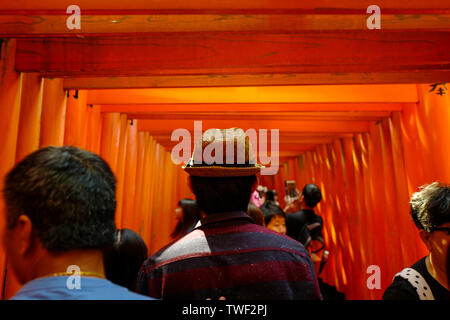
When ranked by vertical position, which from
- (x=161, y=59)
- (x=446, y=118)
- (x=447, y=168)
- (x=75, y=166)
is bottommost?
(x=75, y=166)

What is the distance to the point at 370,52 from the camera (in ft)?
9.32

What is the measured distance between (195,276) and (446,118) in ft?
11.2

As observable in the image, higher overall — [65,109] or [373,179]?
[65,109]

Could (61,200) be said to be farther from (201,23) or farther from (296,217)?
(296,217)

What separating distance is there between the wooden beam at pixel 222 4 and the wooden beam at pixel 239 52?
58cm

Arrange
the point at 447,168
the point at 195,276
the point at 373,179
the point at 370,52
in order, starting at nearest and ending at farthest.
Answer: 1. the point at 195,276
2. the point at 370,52
3. the point at 447,168
4. the point at 373,179

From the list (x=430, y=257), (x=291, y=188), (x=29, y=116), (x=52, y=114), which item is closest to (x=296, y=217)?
(x=430, y=257)

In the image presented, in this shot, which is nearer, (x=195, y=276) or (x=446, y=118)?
(x=195, y=276)

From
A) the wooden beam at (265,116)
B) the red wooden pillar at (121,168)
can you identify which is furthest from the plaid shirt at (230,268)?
the wooden beam at (265,116)

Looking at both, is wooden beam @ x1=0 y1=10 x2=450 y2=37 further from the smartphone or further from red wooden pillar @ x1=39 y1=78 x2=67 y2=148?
the smartphone

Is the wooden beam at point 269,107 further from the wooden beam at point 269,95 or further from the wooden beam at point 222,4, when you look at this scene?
the wooden beam at point 222,4

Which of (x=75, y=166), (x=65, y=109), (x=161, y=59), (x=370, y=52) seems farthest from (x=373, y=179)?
A: (x=75, y=166)
